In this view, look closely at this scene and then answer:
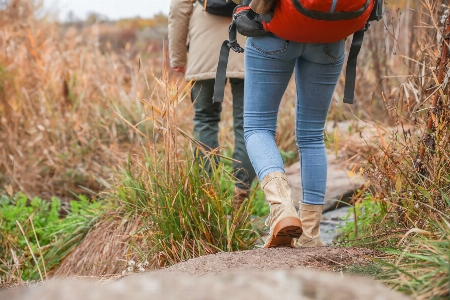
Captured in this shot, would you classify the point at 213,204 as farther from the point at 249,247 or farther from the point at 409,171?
the point at 409,171

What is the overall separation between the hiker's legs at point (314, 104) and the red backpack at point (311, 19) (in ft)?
0.43

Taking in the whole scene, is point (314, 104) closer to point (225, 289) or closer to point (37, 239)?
point (225, 289)

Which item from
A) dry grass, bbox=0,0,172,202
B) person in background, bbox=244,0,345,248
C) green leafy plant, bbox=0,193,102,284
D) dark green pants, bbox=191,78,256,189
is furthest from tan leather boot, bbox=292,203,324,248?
dry grass, bbox=0,0,172,202

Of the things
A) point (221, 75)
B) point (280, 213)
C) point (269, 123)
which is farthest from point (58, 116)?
point (280, 213)

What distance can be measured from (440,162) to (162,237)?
4.23 ft

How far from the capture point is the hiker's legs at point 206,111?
348 cm

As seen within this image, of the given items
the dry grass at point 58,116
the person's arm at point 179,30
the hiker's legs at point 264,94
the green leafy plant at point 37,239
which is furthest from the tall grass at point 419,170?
the dry grass at point 58,116

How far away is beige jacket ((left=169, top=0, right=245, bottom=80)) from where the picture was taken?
11.0 feet

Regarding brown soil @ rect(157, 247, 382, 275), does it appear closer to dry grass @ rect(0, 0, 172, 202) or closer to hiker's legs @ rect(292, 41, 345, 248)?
hiker's legs @ rect(292, 41, 345, 248)

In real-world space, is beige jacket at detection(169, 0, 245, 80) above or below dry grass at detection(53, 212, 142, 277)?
above

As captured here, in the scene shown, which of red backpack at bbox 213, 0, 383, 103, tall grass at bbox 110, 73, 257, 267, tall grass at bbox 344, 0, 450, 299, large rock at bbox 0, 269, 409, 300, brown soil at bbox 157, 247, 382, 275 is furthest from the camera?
tall grass at bbox 110, 73, 257, 267

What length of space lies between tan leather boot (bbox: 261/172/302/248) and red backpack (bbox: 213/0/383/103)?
605 mm

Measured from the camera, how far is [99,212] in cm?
338

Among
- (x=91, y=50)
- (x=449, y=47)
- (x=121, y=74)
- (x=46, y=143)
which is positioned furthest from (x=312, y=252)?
(x=91, y=50)
